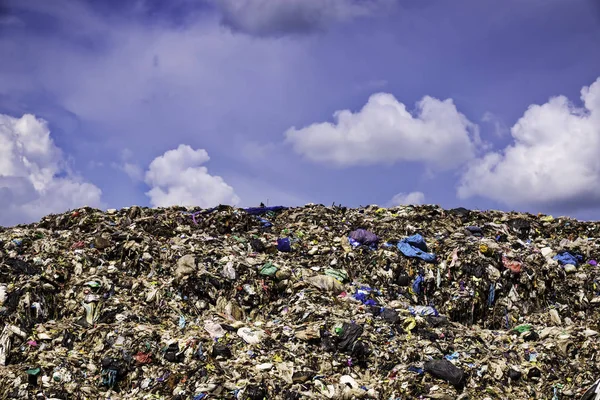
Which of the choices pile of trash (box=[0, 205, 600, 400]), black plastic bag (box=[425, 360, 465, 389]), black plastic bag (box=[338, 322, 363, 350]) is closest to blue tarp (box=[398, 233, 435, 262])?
pile of trash (box=[0, 205, 600, 400])

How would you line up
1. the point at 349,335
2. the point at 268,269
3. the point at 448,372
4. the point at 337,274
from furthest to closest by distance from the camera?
the point at 337,274
the point at 268,269
the point at 349,335
the point at 448,372

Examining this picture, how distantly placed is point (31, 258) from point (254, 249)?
378cm

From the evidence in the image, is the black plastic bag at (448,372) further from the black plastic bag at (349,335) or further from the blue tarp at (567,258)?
the blue tarp at (567,258)

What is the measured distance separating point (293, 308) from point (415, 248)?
2945 millimetres

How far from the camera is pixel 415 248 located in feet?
29.4

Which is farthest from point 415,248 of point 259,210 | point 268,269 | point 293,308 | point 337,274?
point 259,210

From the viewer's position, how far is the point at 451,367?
5922 mm

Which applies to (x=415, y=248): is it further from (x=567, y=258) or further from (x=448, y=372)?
(x=448, y=372)

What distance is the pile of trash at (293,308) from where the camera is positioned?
5887 millimetres

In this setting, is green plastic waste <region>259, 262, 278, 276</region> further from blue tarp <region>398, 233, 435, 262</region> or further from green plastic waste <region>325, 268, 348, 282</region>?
blue tarp <region>398, 233, 435, 262</region>

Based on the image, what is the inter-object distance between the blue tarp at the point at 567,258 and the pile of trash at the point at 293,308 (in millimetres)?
25

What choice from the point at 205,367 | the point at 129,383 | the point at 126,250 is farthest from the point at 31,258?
the point at 205,367

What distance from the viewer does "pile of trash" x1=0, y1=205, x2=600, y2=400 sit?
19.3ft

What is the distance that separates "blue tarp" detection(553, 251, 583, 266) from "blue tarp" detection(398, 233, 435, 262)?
7.99 feet
